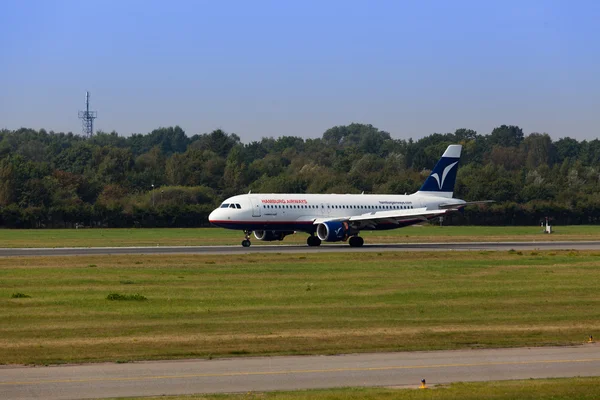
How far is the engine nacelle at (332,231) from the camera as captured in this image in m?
65.4

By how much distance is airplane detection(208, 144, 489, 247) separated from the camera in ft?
214

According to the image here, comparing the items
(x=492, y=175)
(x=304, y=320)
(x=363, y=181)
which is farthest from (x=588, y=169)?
(x=304, y=320)

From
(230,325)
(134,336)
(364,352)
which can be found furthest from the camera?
(230,325)

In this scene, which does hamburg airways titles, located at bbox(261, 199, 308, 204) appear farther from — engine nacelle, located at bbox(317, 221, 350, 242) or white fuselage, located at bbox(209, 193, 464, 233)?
engine nacelle, located at bbox(317, 221, 350, 242)

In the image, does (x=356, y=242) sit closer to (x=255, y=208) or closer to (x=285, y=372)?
(x=255, y=208)

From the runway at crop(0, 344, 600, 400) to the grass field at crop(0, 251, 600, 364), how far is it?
1.27 m

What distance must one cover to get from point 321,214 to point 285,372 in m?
49.1

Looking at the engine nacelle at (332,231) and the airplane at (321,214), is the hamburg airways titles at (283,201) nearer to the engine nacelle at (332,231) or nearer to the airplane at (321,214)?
the airplane at (321,214)

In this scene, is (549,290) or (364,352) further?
(549,290)

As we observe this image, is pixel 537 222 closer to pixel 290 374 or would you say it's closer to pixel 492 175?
pixel 492 175

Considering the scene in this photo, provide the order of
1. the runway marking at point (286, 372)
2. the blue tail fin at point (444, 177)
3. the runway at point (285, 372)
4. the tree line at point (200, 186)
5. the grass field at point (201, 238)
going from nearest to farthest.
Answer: the runway at point (285, 372) → the runway marking at point (286, 372) → the grass field at point (201, 238) → the blue tail fin at point (444, 177) → the tree line at point (200, 186)

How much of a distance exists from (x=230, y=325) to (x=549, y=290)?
14932 millimetres

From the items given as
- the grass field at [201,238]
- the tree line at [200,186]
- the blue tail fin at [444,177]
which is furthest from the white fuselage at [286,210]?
the tree line at [200,186]

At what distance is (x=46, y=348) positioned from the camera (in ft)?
75.1
